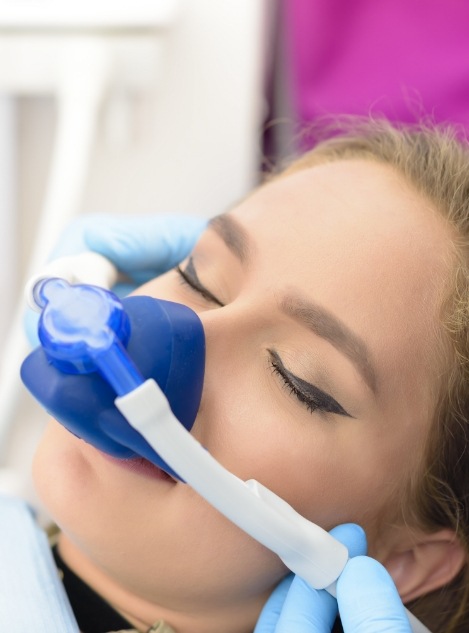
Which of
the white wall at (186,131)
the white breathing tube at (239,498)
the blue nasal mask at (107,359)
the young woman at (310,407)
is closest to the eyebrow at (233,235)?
the young woman at (310,407)

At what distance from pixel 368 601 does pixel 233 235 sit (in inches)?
16.2

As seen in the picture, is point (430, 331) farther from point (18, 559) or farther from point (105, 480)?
point (18, 559)

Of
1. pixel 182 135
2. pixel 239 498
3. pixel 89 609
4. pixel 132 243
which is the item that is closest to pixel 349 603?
pixel 239 498

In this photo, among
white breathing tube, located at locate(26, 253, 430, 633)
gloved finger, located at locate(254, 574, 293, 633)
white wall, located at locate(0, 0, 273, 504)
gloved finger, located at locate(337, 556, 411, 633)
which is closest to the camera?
white breathing tube, located at locate(26, 253, 430, 633)

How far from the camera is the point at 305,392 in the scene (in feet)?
2.88

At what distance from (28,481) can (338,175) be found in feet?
2.40

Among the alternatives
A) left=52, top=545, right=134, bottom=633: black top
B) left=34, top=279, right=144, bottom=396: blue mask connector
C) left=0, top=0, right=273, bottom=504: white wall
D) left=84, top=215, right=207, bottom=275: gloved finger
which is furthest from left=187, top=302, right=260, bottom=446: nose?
A: left=0, top=0, right=273, bottom=504: white wall

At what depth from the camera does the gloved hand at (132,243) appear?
1307 mm

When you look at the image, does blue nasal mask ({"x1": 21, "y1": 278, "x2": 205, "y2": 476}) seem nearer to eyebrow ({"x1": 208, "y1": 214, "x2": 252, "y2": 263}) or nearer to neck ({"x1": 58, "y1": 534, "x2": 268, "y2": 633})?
eyebrow ({"x1": 208, "y1": 214, "x2": 252, "y2": 263})

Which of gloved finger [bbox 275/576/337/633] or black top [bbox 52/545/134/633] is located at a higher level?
gloved finger [bbox 275/576/337/633]

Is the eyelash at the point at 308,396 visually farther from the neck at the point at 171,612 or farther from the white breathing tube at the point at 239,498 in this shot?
the neck at the point at 171,612

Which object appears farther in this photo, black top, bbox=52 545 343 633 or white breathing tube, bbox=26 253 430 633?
black top, bbox=52 545 343 633

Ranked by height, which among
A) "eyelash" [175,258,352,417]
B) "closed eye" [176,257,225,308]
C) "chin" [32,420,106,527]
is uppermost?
"closed eye" [176,257,225,308]

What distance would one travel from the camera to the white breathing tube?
696mm
